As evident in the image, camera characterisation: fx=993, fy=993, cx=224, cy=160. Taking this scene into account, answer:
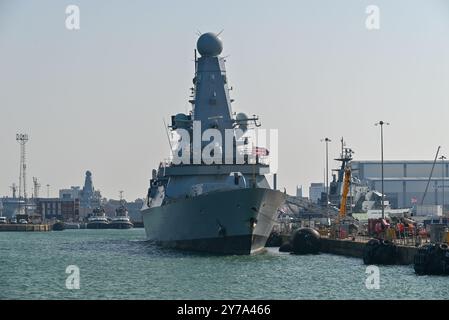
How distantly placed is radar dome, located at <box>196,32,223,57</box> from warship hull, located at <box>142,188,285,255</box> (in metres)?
14.8

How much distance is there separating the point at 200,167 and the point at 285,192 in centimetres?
709

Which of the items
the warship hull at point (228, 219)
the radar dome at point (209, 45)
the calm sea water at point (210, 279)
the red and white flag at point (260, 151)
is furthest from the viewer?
the radar dome at point (209, 45)

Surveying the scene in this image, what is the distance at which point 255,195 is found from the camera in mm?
65938

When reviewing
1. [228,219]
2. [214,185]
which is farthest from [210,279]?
[214,185]

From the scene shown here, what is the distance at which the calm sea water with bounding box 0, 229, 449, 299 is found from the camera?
148ft

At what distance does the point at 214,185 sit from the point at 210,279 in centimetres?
2189

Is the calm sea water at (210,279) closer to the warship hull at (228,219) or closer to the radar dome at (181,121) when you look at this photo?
the warship hull at (228,219)

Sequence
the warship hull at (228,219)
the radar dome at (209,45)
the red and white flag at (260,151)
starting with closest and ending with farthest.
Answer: the warship hull at (228,219)
the red and white flag at (260,151)
the radar dome at (209,45)

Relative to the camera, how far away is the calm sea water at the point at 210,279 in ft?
148

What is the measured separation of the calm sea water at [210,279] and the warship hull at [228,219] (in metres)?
1.30

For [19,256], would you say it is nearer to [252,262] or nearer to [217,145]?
[217,145]

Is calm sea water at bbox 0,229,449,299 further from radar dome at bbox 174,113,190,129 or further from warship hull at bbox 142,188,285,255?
radar dome at bbox 174,113,190,129

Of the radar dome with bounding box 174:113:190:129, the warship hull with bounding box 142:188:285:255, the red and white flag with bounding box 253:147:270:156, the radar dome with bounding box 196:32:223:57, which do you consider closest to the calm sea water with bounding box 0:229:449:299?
the warship hull with bounding box 142:188:285:255

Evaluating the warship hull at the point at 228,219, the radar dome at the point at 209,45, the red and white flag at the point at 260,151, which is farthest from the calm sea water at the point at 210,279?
the radar dome at the point at 209,45
